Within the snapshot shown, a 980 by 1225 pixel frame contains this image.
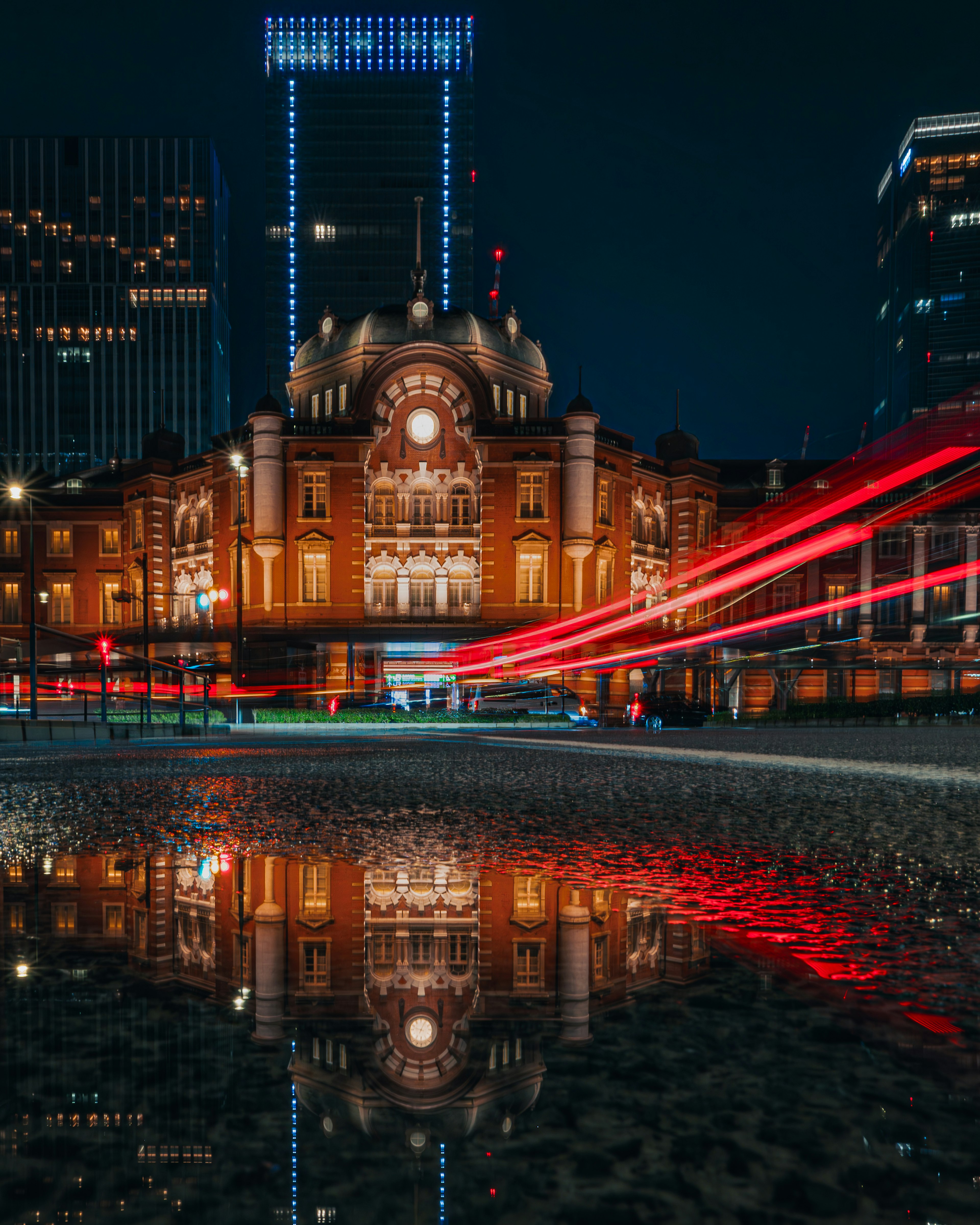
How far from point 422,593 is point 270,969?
143 feet

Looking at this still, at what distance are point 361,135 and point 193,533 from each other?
91.8 meters

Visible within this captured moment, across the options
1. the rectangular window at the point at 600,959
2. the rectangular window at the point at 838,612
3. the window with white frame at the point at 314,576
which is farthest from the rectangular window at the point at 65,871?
the rectangular window at the point at 838,612

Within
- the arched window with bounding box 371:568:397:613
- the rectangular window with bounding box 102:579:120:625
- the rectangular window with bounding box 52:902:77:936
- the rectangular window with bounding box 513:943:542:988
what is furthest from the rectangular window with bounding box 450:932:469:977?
the rectangular window with bounding box 102:579:120:625

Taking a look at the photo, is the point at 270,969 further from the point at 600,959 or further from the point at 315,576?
the point at 315,576

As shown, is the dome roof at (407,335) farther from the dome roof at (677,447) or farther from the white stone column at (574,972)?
the white stone column at (574,972)

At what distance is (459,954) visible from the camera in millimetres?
3459

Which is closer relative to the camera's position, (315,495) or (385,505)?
(315,495)

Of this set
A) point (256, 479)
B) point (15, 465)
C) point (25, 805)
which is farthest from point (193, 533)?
point (15, 465)

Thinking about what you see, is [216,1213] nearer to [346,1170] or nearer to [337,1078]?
[346,1170]

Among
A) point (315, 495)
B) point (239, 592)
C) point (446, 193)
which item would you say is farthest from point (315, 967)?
point (446, 193)

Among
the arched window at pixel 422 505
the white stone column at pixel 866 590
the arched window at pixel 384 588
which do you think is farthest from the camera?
the white stone column at pixel 866 590

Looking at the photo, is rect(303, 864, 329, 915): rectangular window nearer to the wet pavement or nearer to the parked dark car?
the wet pavement

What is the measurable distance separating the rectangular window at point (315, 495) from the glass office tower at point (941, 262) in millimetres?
126274

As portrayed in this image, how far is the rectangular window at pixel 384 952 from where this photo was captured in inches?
128
